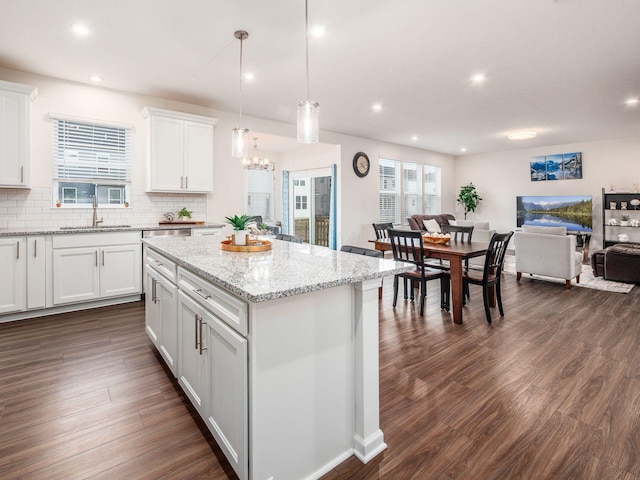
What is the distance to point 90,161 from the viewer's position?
14.2 ft

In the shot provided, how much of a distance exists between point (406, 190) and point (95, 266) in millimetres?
7217

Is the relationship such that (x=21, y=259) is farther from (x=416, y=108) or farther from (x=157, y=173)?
(x=416, y=108)

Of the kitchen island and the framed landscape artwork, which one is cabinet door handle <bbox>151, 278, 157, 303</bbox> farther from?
the framed landscape artwork

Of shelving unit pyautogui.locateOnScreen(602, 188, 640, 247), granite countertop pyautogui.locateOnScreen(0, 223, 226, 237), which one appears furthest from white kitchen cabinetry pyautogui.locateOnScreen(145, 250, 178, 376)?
shelving unit pyautogui.locateOnScreen(602, 188, 640, 247)

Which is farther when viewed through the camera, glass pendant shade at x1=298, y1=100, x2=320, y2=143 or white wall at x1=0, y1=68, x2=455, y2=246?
white wall at x1=0, y1=68, x2=455, y2=246

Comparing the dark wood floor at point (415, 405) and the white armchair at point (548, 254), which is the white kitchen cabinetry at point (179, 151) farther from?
the white armchair at point (548, 254)

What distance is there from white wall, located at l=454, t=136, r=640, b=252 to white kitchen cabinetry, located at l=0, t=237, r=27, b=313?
33.3 feet

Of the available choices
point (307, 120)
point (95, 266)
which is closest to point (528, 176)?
point (307, 120)

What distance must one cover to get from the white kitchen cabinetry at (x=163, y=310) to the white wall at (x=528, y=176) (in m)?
9.39

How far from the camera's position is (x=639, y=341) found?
3061mm

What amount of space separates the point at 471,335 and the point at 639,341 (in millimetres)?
1463

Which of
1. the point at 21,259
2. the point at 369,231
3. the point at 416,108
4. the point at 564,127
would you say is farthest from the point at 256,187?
the point at 564,127

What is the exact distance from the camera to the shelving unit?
7324 millimetres

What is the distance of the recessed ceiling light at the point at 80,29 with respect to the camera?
2963 millimetres
